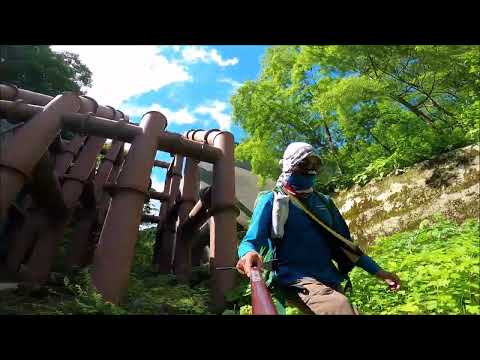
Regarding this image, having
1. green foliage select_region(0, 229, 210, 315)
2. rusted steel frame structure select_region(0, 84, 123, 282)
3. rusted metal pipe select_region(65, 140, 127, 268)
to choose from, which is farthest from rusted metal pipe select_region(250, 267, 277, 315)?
rusted metal pipe select_region(65, 140, 127, 268)

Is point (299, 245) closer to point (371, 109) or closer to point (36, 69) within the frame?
point (371, 109)

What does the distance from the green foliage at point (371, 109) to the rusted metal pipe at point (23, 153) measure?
8.04 metres

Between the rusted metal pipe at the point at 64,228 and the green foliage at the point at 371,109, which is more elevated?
the green foliage at the point at 371,109

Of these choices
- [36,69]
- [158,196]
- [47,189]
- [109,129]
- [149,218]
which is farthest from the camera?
[36,69]

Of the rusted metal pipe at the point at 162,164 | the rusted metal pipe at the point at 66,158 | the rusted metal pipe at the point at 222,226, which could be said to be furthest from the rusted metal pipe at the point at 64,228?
the rusted metal pipe at the point at 162,164

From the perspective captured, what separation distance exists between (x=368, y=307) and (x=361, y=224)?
5784 mm

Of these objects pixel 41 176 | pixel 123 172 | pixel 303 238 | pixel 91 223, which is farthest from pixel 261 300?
pixel 91 223

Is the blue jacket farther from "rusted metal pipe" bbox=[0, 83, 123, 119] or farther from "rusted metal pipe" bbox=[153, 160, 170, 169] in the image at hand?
"rusted metal pipe" bbox=[153, 160, 170, 169]

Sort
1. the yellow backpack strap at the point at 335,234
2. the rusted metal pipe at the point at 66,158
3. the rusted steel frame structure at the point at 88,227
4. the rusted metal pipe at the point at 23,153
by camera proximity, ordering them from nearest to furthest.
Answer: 1. the yellow backpack strap at the point at 335,234
2. the rusted metal pipe at the point at 23,153
3. the rusted steel frame structure at the point at 88,227
4. the rusted metal pipe at the point at 66,158

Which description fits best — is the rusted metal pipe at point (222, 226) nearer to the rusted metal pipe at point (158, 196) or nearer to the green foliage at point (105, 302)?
the green foliage at point (105, 302)

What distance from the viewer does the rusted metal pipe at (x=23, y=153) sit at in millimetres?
4570

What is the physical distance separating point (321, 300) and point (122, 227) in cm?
346

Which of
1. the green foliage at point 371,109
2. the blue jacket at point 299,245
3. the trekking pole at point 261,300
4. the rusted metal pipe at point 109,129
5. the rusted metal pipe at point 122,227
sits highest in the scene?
the green foliage at point 371,109

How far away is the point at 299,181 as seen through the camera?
2.61 metres
